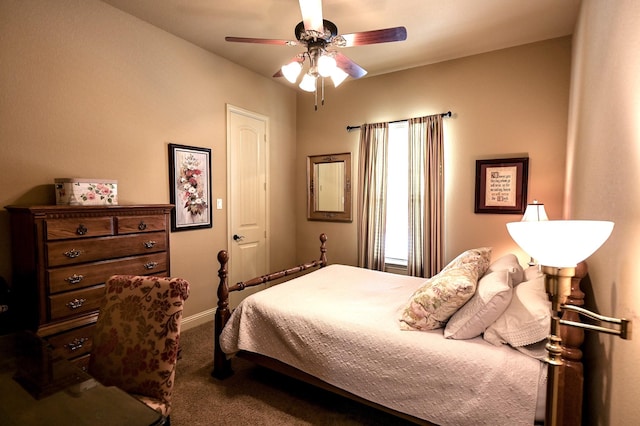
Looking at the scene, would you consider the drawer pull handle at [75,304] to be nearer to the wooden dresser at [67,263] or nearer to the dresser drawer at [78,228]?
the wooden dresser at [67,263]

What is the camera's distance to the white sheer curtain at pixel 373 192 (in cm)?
392

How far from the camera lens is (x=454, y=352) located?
1.60 metres

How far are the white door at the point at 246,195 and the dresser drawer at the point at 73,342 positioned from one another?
170 cm

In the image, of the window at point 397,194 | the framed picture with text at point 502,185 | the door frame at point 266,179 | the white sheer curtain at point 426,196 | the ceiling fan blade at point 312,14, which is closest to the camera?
the ceiling fan blade at point 312,14

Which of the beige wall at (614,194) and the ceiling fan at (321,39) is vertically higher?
the ceiling fan at (321,39)

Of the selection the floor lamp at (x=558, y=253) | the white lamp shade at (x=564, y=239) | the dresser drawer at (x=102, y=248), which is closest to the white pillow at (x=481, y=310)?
the floor lamp at (x=558, y=253)

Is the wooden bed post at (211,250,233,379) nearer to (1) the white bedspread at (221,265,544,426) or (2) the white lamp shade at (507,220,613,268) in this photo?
(1) the white bedspread at (221,265,544,426)

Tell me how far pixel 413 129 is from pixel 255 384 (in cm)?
313

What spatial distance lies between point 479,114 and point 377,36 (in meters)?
1.87

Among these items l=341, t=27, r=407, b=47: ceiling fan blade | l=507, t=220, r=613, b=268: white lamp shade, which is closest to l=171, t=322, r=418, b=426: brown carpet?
l=507, t=220, r=613, b=268: white lamp shade

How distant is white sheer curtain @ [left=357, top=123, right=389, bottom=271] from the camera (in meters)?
3.92

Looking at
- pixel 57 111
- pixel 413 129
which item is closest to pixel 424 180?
pixel 413 129

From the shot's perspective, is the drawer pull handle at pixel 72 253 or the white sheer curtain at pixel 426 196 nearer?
the drawer pull handle at pixel 72 253

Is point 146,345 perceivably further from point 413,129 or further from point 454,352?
point 413,129
